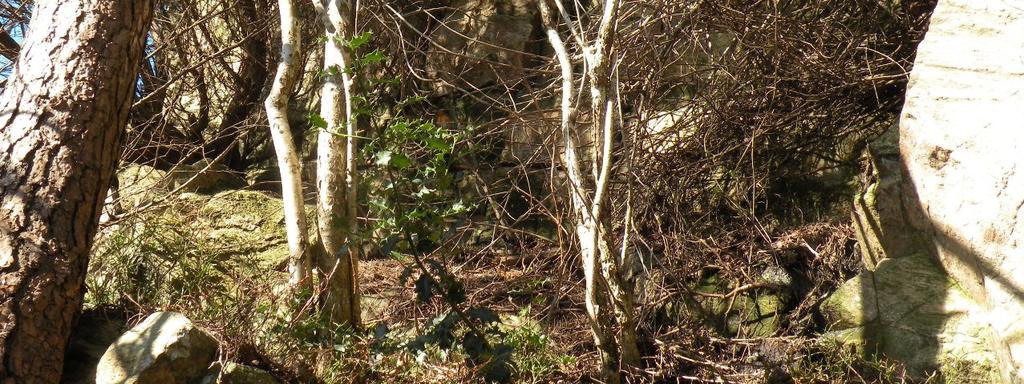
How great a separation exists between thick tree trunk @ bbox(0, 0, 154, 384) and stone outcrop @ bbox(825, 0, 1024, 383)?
12.5 feet

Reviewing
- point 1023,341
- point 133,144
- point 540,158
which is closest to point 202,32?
point 133,144

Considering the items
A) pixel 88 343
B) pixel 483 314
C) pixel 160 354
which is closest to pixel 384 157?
pixel 483 314

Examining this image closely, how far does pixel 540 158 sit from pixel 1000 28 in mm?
3112

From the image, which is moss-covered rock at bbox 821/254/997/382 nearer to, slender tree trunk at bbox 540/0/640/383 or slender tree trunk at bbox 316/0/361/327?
slender tree trunk at bbox 540/0/640/383

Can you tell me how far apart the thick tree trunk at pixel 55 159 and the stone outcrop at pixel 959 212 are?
3817 millimetres

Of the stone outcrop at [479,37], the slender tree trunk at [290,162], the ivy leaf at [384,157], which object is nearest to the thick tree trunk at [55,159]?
the slender tree trunk at [290,162]

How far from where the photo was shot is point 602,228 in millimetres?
4469

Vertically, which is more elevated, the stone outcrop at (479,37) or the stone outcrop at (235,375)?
the stone outcrop at (479,37)

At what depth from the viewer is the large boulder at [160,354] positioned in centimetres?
405

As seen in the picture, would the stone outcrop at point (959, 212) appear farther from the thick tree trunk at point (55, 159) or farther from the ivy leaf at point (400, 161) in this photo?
the thick tree trunk at point (55, 159)

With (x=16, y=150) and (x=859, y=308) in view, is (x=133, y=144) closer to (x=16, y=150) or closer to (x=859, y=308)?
(x=16, y=150)

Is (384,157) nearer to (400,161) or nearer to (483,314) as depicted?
(400,161)

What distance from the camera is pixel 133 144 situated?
23.5ft

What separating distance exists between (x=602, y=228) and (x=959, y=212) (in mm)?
1659
